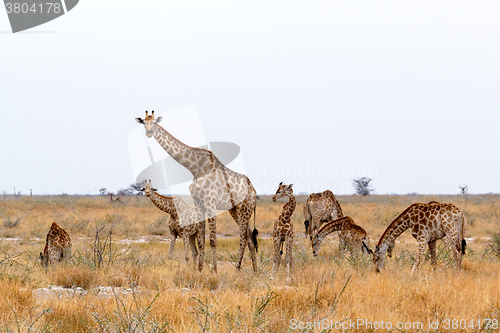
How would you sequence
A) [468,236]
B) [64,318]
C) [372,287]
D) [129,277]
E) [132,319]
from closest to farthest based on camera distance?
[132,319] < [64,318] < [372,287] < [129,277] < [468,236]

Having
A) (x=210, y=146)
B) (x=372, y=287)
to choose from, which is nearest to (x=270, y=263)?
(x=210, y=146)

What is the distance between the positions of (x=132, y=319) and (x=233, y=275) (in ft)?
12.6

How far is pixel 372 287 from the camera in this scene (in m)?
7.61

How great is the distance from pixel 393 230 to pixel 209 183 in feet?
13.1

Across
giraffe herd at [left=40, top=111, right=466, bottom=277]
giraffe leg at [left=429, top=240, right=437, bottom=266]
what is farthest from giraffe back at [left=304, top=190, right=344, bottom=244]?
giraffe herd at [left=40, top=111, right=466, bottom=277]

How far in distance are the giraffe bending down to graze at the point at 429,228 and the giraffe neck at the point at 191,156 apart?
12.8 ft

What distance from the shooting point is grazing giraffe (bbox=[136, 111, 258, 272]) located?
9.34 meters

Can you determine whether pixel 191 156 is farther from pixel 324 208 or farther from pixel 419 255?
pixel 324 208

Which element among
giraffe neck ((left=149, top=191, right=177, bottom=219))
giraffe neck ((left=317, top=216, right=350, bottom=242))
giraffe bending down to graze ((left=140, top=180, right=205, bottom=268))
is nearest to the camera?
giraffe bending down to graze ((left=140, top=180, right=205, bottom=268))

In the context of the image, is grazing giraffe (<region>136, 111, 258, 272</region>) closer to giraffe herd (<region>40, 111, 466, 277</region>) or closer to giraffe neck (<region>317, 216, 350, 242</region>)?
giraffe herd (<region>40, 111, 466, 277</region>)

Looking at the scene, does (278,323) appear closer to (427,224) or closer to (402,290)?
(402,290)

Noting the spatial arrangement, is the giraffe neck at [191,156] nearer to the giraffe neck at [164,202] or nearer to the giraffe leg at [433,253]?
the giraffe neck at [164,202]

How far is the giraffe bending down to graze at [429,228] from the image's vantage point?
9.77 metres

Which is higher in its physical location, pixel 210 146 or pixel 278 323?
pixel 210 146
